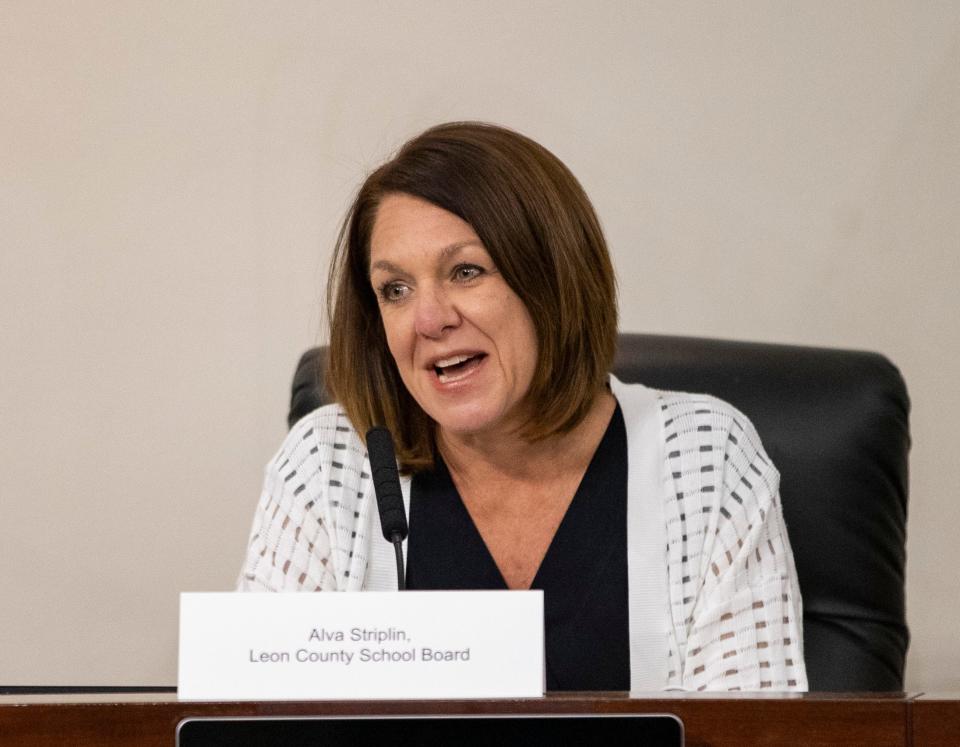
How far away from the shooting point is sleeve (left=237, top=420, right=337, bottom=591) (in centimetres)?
153

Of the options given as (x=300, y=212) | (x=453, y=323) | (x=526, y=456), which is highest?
(x=300, y=212)

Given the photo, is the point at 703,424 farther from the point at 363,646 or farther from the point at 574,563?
the point at 363,646

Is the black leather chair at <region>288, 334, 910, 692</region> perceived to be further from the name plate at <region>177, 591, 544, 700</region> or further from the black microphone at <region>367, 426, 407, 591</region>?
the name plate at <region>177, 591, 544, 700</region>

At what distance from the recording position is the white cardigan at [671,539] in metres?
1.43

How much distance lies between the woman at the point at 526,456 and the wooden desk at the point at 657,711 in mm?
702

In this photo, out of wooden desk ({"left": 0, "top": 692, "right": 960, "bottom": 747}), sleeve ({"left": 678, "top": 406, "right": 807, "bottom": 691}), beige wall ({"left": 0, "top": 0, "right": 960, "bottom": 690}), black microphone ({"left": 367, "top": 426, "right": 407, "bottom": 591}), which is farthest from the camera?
beige wall ({"left": 0, "top": 0, "right": 960, "bottom": 690})

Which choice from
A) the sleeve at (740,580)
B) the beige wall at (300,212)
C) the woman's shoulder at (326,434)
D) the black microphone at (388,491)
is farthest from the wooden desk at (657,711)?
the beige wall at (300,212)

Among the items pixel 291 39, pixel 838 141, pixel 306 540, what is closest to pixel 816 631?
pixel 306 540

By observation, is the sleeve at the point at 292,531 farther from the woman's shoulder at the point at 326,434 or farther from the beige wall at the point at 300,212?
the beige wall at the point at 300,212

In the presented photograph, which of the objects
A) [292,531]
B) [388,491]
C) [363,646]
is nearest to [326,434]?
[292,531]

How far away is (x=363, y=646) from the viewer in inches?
28.7

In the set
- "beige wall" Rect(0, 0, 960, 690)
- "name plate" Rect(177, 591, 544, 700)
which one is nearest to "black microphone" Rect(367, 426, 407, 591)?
"name plate" Rect(177, 591, 544, 700)

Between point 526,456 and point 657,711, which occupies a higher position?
point 526,456

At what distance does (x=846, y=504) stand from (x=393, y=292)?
60 cm
